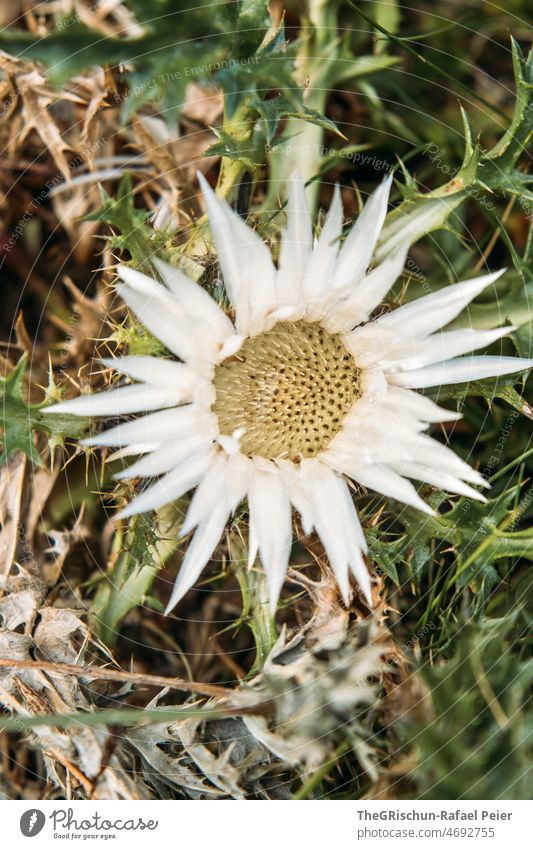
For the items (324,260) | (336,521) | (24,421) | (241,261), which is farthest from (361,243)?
(24,421)

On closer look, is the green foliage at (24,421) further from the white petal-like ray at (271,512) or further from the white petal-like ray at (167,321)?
the white petal-like ray at (271,512)

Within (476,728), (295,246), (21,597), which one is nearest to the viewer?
(295,246)

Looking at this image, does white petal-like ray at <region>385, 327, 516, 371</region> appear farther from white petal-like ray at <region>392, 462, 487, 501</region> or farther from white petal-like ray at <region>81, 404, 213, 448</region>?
white petal-like ray at <region>81, 404, 213, 448</region>

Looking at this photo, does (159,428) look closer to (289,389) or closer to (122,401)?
(122,401)

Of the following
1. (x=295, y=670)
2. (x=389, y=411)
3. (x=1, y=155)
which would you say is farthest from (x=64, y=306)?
(x=295, y=670)

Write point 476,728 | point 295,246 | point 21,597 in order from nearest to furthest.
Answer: point 295,246, point 476,728, point 21,597

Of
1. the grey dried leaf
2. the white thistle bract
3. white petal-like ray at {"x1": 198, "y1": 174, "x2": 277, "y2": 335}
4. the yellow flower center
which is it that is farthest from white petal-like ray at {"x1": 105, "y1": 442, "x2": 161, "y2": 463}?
the grey dried leaf

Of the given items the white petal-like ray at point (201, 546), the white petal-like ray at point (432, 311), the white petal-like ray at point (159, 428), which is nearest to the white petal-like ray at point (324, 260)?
the white petal-like ray at point (432, 311)
